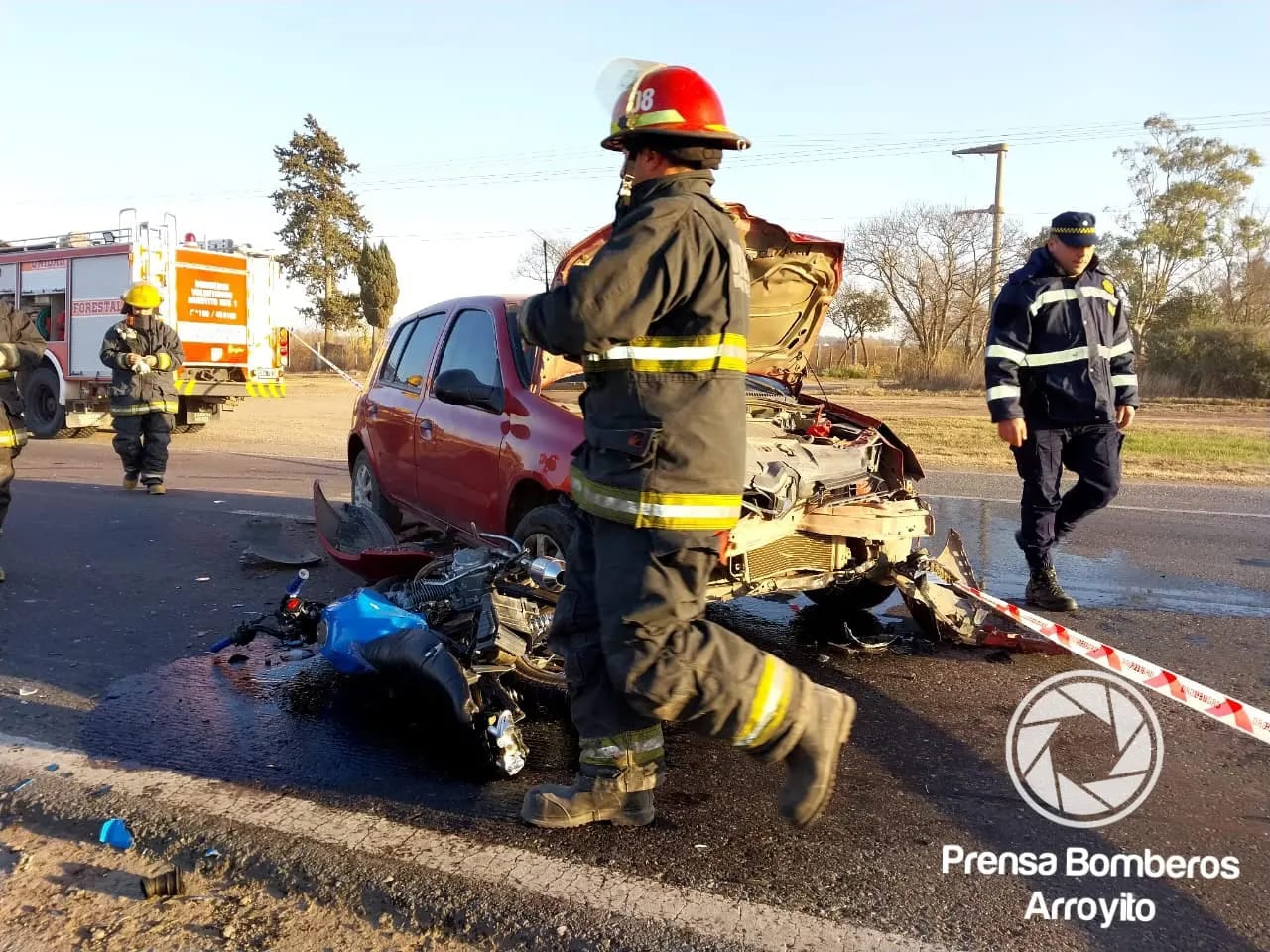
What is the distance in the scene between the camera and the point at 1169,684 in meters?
3.40

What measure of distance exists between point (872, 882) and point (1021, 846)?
0.52 m

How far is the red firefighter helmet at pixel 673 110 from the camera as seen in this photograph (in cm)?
262

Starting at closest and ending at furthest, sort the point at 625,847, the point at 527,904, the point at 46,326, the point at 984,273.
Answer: the point at 527,904
the point at 625,847
the point at 46,326
the point at 984,273

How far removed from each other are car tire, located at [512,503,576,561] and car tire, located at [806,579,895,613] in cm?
138

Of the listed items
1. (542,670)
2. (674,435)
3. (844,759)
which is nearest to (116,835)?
(542,670)

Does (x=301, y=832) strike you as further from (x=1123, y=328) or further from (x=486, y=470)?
(x=1123, y=328)

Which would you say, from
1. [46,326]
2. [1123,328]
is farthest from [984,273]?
[1123,328]

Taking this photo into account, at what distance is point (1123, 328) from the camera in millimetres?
5371

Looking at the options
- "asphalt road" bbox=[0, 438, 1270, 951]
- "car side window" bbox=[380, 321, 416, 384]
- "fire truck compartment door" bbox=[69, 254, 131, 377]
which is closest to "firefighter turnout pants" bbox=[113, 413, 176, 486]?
"asphalt road" bbox=[0, 438, 1270, 951]

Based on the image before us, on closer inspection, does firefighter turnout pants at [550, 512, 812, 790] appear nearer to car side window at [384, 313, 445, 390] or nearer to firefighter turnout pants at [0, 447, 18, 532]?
car side window at [384, 313, 445, 390]

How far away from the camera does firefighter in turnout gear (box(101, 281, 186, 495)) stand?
30.3ft

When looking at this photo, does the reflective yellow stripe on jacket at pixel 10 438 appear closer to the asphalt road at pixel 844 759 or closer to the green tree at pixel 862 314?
the asphalt road at pixel 844 759

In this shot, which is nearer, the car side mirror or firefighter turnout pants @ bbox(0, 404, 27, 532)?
the car side mirror

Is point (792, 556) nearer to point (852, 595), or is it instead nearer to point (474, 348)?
point (852, 595)
